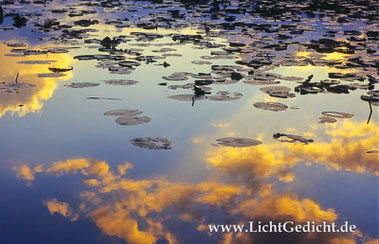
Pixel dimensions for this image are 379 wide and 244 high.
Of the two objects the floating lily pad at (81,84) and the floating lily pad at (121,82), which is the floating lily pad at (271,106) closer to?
the floating lily pad at (121,82)

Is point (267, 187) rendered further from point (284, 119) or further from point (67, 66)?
point (67, 66)

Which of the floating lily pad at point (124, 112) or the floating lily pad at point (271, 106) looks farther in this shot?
the floating lily pad at point (271, 106)

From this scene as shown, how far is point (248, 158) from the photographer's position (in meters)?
4.60

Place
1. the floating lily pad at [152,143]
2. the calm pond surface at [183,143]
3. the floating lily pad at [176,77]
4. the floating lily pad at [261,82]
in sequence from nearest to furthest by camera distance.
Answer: the calm pond surface at [183,143] < the floating lily pad at [152,143] < the floating lily pad at [261,82] < the floating lily pad at [176,77]

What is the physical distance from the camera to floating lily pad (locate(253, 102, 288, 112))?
6.00 m

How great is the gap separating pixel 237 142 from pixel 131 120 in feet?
4.18

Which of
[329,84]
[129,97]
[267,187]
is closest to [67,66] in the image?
[129,97]

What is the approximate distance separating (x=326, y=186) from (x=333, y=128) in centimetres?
149

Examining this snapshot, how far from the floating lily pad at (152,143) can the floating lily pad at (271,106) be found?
159 centimetres

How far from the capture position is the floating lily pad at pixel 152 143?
479 centimetres

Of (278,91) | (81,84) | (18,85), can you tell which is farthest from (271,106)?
(18,85)

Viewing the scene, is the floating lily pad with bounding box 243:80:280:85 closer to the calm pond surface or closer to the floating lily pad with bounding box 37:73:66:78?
the calm pond surface

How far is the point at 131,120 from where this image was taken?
553cm

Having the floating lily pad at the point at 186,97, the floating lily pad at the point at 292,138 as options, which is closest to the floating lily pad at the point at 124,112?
the floating lily pad at the point at 186,97
